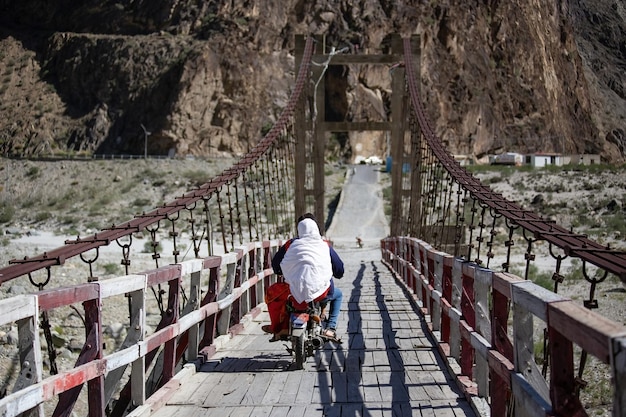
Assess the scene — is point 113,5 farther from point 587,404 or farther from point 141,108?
point 587,404

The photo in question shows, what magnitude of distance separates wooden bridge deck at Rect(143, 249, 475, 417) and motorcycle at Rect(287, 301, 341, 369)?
0.38 ft

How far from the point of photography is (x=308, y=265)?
641 cm

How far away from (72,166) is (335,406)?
46.6 metres

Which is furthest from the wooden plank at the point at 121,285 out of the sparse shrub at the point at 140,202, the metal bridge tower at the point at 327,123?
the sparse shrub at the point at 140,202

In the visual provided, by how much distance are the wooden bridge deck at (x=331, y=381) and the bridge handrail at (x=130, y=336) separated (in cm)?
22

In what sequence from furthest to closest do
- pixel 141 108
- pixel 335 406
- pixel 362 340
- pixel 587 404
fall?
1. pixel 141 108
2. pixel 587 404
3. pixel 362 340
4. pixel 335 406

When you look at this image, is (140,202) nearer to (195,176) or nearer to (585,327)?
(195,176)

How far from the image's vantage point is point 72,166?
162ft

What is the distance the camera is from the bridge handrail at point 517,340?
2.76 m

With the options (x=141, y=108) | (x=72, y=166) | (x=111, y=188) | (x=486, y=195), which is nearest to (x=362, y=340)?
(x=486, y=195)

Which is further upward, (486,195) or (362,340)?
(486,195)

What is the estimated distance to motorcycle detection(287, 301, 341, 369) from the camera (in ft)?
20.1

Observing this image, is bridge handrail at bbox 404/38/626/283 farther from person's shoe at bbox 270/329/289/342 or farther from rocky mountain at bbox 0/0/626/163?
rocky mountain at bbox 0/0/626/163

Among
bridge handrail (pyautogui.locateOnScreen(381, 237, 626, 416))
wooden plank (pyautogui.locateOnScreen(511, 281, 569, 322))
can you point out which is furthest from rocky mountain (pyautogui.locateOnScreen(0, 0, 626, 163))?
wooden plank (pyautogui.locateOnScreen(511, 281, 569, 322))
